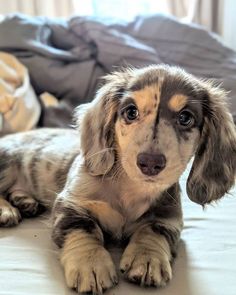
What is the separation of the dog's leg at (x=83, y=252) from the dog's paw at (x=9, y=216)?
18 cm

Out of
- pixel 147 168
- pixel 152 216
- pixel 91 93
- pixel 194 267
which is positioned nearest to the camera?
pixel 147 168

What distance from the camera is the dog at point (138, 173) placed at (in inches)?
49.1

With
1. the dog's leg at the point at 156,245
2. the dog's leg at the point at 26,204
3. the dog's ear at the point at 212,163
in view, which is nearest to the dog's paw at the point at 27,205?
the dog's leg at the point at 26,204

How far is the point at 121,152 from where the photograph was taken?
4.59 feet

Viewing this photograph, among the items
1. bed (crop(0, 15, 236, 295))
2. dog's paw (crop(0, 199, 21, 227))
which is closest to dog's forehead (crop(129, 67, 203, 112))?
dog's paw (crop(0, 199, 21, 227))

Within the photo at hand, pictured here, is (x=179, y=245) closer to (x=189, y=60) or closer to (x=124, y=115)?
(x=124, y=115)

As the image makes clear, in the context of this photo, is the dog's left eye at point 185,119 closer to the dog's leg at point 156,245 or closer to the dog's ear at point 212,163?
the dog's ear at point 212,163

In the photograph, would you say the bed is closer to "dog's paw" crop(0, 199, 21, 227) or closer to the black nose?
"dog's paw" crop(0, 199, 21, 227)

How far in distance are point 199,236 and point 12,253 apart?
496mm

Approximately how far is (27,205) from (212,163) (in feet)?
1.89

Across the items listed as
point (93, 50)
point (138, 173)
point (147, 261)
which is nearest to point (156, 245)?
point (147, 261)

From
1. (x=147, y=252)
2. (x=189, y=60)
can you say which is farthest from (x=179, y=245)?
(x=189, y=60)

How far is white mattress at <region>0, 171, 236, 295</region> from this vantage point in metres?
1.23

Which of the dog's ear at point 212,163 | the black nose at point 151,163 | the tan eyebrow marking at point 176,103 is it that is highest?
the tan eyebrow marking at point 176,103
